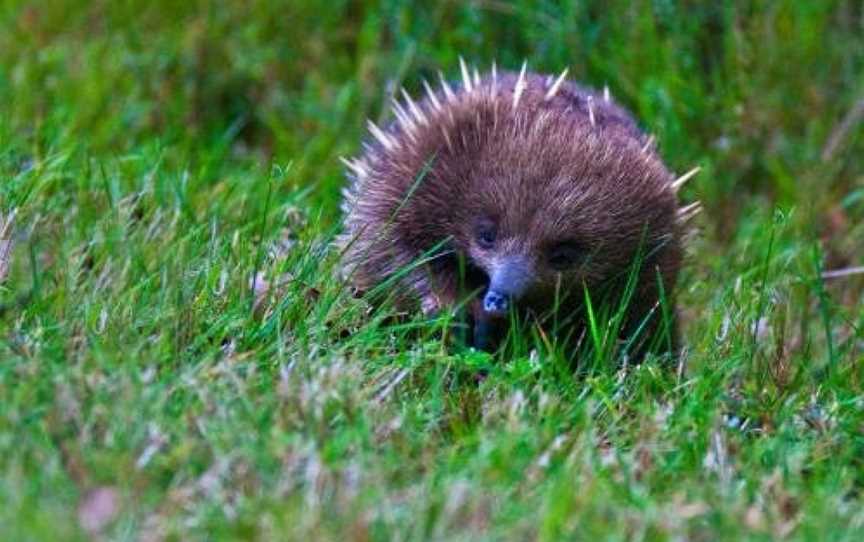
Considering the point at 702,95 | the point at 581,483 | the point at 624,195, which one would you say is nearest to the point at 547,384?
the point at 581,483

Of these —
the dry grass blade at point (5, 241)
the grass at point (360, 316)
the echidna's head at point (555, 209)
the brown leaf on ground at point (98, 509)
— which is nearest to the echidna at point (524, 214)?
the echidna's head at point (555, 209)

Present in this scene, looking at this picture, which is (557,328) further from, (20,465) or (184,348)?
(20,465)

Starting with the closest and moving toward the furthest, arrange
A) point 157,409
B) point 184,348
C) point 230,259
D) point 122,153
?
point 157,409 < point 184,348 < point 230,259 < point 122,153

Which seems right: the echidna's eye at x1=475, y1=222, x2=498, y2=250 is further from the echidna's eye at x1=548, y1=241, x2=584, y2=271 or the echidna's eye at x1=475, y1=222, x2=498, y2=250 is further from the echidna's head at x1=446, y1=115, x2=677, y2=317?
the echidna's eye at x1=548, y1=241, x2=584, y2=271

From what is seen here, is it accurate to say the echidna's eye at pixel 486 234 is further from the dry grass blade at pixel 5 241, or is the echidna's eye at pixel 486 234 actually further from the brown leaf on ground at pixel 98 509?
the brown leaf on ground at pixel 98 509

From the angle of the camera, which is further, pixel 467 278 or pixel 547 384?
pixel 467 278

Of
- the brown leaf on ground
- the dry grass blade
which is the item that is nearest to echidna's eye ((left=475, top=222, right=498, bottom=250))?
the dry grass blade

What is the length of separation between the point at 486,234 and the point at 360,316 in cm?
39

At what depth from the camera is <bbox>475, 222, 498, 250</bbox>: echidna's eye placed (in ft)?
13.8

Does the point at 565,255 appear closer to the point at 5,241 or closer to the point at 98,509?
the point at 5,241

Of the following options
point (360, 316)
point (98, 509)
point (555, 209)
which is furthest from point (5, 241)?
point (98, 509)

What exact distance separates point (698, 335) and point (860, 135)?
2.07 metres

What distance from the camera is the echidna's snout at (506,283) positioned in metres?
3.95

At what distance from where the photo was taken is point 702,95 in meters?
6.41
